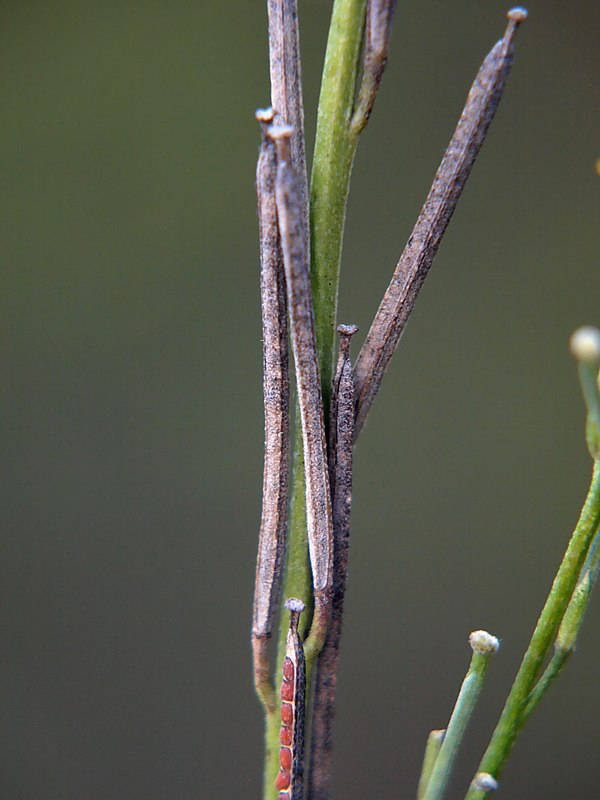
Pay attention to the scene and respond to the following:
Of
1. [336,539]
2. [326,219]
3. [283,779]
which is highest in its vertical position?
[326,219]

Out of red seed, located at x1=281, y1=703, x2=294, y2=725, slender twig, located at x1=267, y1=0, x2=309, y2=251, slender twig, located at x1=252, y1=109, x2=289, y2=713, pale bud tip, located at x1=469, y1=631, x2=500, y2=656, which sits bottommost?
red seed, located at x1=281, y1=703, x2=294, y2=725

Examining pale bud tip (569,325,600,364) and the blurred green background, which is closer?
pale bud tip (569,325,600,364)

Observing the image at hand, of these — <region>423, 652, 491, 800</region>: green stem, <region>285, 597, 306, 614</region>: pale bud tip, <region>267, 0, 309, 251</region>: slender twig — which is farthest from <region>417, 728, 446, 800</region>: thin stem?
<region>267, 0, 309, 251</region>: slender twig

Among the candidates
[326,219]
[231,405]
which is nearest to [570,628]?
[326,219]

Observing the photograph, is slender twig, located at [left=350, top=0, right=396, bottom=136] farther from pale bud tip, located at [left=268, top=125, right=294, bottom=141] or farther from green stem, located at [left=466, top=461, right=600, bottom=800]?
green stem, located at [left=466, top=461, right=600, bottom=800]

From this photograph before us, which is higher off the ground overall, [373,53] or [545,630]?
[373,53]

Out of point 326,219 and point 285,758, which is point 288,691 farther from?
point 326,219

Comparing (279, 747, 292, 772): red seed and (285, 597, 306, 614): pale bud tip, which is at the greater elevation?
(285, 597, 306, 614): pale bud tip
